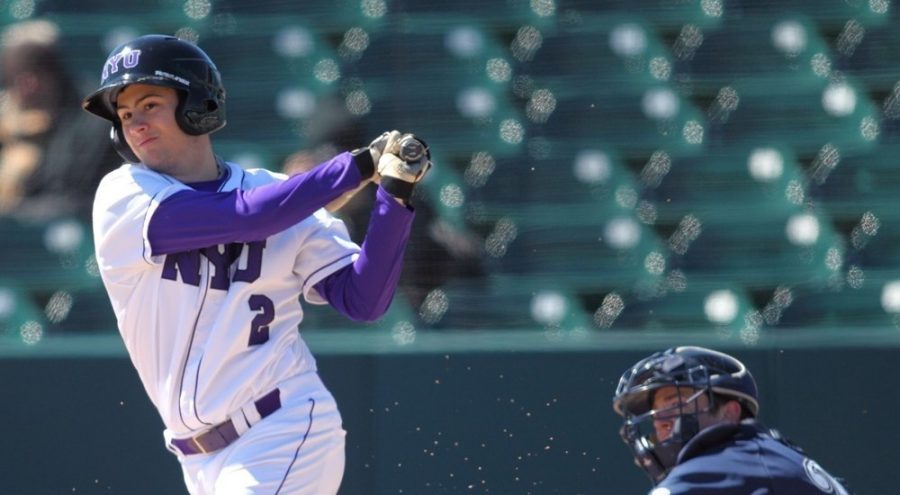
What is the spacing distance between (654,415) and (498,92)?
2.48 m

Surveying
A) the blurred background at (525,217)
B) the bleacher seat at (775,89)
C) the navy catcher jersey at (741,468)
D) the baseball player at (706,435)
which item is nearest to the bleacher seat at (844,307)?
the blurred background at (525,217)

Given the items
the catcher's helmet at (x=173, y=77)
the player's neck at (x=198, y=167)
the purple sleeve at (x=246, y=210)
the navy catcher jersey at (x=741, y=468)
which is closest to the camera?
the navy catcher jersey at (x=741, y=468)

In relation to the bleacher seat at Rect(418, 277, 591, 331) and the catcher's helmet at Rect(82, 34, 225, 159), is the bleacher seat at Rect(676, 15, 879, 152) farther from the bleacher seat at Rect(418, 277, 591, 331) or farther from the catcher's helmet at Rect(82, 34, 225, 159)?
the catcher's helmet at Rect(82, 34, 225, 159)

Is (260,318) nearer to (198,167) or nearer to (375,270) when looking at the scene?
(375,270)

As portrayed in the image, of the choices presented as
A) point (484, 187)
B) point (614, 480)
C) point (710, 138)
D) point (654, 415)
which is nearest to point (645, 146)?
point (710, 138)

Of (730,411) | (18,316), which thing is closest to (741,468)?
(730,411)

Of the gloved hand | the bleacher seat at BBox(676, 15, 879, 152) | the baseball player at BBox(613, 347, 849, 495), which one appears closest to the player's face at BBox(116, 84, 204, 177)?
the gloved hand

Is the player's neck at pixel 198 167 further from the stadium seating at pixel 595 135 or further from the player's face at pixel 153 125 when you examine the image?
the stadium seating at pixel 595 135

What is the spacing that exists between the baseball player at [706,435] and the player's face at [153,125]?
128 centimetres

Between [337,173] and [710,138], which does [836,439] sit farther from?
[337,173]

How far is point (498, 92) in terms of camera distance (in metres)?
4.88

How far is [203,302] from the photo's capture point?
3.27 meters

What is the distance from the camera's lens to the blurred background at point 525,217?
15.1ft

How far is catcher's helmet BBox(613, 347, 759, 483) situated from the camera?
249cm
